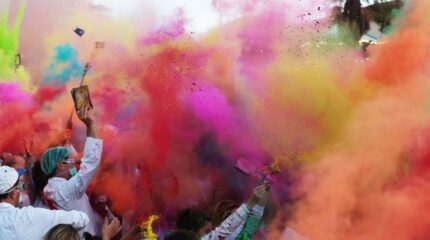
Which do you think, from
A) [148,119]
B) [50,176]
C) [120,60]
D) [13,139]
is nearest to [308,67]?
[148,119]

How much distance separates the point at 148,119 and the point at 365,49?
66.4 inches

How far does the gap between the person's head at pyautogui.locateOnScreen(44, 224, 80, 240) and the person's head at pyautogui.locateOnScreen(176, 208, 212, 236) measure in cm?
85

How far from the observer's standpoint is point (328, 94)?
3543mm

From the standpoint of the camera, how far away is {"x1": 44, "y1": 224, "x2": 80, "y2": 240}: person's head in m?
2.63

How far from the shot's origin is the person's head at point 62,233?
263 centimetres

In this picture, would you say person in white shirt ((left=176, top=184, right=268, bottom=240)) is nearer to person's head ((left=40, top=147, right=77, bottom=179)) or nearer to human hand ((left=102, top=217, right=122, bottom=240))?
human hand ((left=102, top=217, right=122, bottom=240))

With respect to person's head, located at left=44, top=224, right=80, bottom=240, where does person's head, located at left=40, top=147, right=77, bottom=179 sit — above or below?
above

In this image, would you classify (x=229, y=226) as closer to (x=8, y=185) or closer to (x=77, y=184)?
(x=77, y=184)

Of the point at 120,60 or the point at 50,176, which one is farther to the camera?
the point at 120,60

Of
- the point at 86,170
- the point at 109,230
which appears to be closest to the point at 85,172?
the point at 86,170

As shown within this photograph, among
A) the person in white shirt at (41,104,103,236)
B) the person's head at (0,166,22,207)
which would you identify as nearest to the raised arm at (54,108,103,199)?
the person in white shirt at (41,104,103,236)

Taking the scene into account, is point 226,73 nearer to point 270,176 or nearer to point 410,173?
point 270,176

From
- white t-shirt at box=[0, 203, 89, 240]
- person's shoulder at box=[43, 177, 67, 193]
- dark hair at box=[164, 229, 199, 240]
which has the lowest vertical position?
white t-shirt at box=[0, 203, 89, 240]

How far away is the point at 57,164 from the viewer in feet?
11.9
